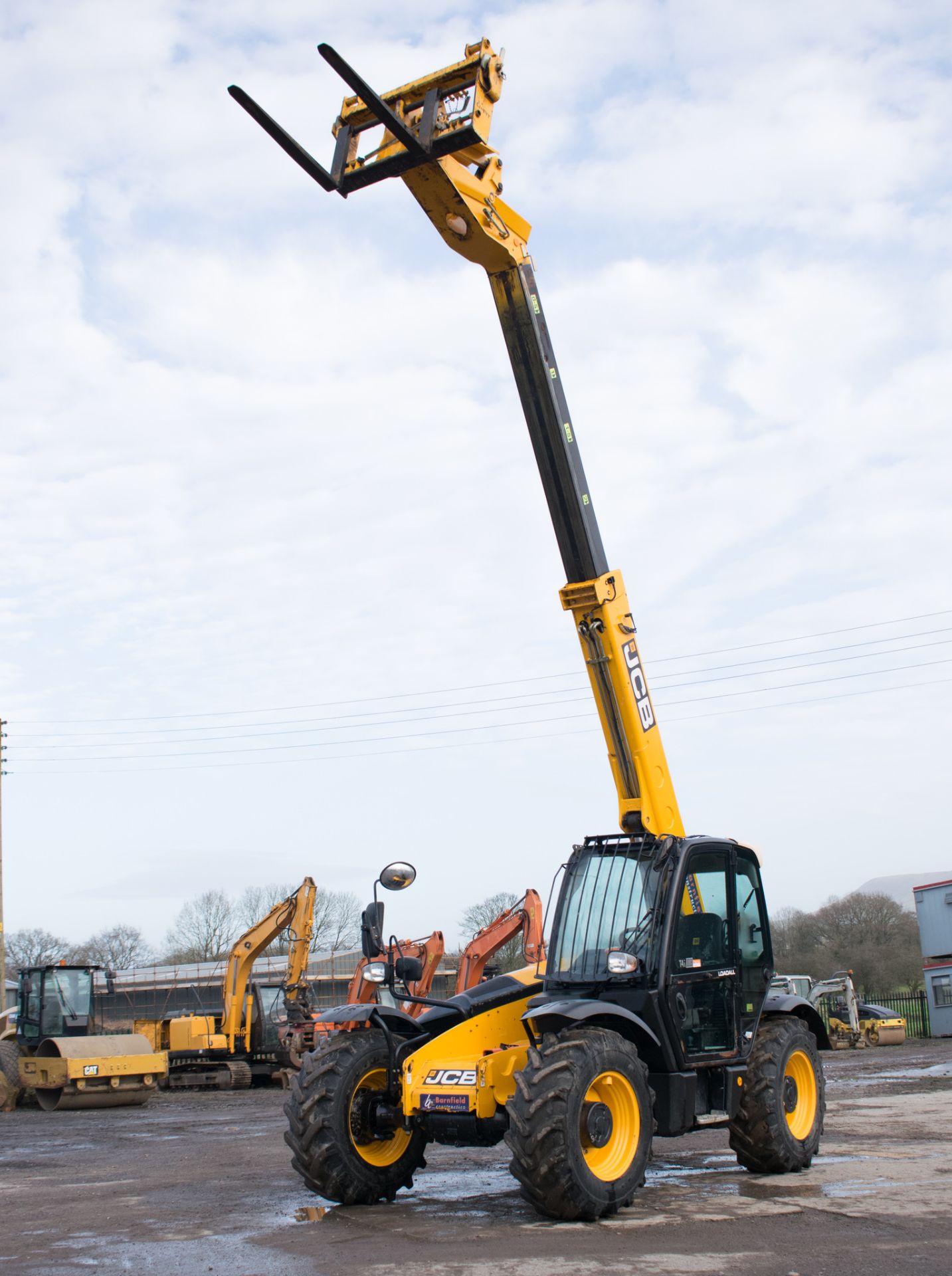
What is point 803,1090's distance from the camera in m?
9.41

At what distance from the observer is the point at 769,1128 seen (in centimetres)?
870

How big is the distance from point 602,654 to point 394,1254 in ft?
14.7

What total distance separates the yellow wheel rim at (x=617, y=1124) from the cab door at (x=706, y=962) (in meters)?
0.78

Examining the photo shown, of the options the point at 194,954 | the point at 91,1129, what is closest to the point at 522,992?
the point at 91,1129

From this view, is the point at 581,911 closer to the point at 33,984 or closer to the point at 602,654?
the point at 602,654

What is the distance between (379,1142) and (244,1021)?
63.7ft

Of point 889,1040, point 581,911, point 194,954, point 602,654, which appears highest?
point 194,954

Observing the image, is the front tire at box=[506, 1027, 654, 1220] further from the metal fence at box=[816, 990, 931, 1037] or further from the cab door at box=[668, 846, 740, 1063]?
the metal fence at box=[816, 990, 931, 1037]

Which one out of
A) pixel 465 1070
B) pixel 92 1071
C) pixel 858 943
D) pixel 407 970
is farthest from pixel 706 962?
pixel 858 943

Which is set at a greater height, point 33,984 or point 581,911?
point 33,984

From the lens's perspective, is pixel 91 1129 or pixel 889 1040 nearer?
pixel 91 1129

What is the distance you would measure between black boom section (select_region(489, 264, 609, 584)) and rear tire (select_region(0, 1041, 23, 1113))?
695 inches


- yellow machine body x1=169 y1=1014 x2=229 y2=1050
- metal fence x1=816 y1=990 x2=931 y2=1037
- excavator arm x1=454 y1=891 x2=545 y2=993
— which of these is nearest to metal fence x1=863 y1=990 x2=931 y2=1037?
metal fence x1=816 y1=990 x2=931 y2=1037

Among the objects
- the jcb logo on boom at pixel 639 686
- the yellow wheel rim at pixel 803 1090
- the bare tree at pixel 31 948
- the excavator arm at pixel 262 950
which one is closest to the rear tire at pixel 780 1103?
the yellow wheel rim at pixel 803 1090
